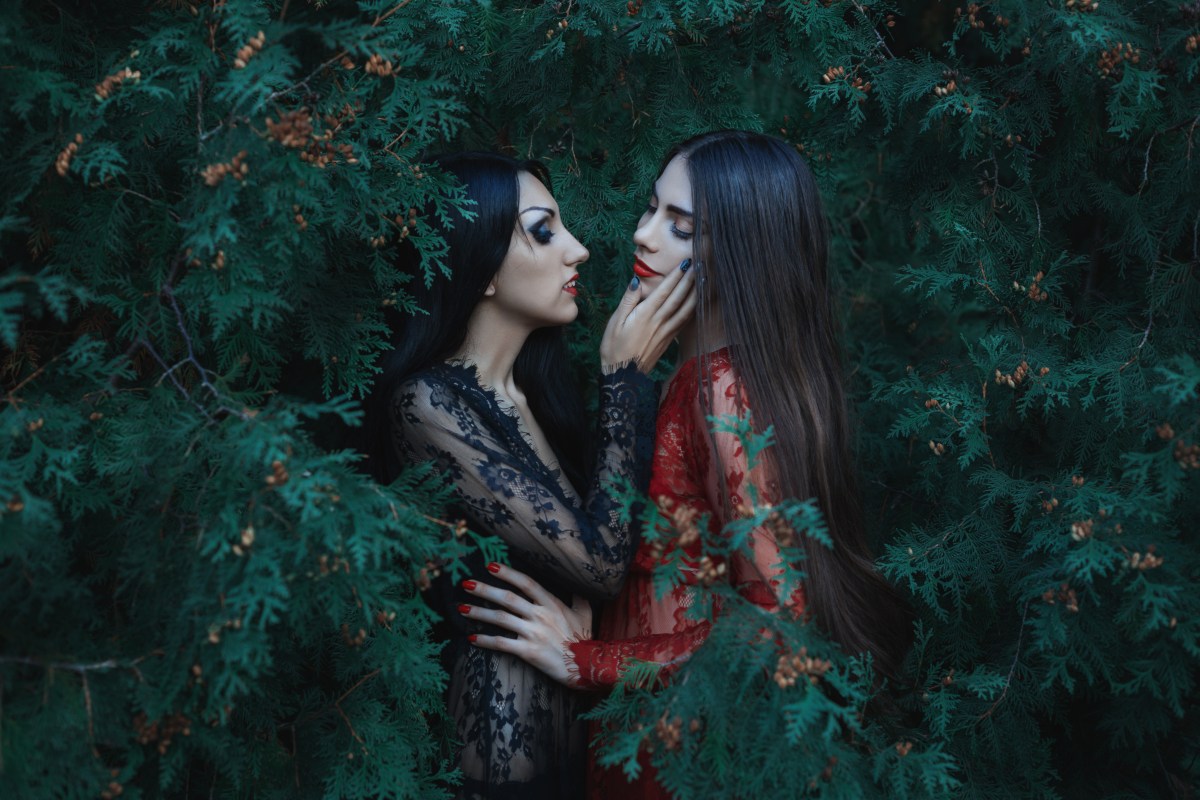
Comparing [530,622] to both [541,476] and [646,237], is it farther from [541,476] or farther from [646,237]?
[646,237]

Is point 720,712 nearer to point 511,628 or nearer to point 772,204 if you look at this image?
point 511,628

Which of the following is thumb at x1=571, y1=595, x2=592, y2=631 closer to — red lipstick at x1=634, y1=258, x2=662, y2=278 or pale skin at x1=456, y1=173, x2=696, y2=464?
pale skin at x1=456, y1=173, x2=696, y2=464

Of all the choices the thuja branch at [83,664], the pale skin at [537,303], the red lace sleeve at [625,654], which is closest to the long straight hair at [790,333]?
the pale skin at [537,303]

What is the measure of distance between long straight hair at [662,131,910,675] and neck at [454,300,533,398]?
61 cm

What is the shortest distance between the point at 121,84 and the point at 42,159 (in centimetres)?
26

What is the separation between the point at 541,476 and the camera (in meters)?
3.02

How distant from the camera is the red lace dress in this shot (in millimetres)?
2891

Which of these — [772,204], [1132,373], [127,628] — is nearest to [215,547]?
[127,628]

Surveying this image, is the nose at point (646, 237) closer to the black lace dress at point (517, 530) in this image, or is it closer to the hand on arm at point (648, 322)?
the hand on arm at point (648, 322)

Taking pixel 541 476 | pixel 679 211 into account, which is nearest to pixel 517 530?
pixel 541 476

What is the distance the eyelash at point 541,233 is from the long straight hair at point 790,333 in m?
0.46

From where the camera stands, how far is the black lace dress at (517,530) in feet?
9.59

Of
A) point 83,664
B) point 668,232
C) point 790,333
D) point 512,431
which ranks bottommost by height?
point 83,664

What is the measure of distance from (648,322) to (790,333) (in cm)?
42
